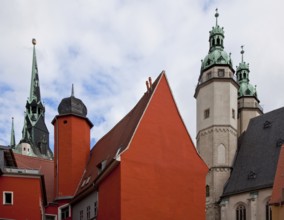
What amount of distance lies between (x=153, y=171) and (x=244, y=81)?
3450 cm

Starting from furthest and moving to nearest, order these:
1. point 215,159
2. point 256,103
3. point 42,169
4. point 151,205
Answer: point 256,103 → point 215,159 → point 42,169 → point 151,205

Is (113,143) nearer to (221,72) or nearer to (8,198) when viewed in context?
(8,198)

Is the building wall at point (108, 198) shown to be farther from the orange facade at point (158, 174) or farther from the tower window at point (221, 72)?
the tower window at point (221, 72)

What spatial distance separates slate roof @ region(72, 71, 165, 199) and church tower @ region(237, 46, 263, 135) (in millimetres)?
21566

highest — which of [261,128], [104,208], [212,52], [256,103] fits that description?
[212,52]

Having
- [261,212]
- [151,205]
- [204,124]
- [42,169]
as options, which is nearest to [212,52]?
[204,124]

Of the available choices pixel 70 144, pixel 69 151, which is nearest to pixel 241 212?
pixel 69 151

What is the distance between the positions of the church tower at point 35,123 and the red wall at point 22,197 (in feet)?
198

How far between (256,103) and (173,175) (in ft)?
101

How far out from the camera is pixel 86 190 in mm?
33375

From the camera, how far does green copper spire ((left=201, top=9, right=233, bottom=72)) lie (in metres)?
51.5

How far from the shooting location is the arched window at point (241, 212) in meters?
44.3

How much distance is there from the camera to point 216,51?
52.7m

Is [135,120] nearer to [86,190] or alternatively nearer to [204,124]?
[86,190]
